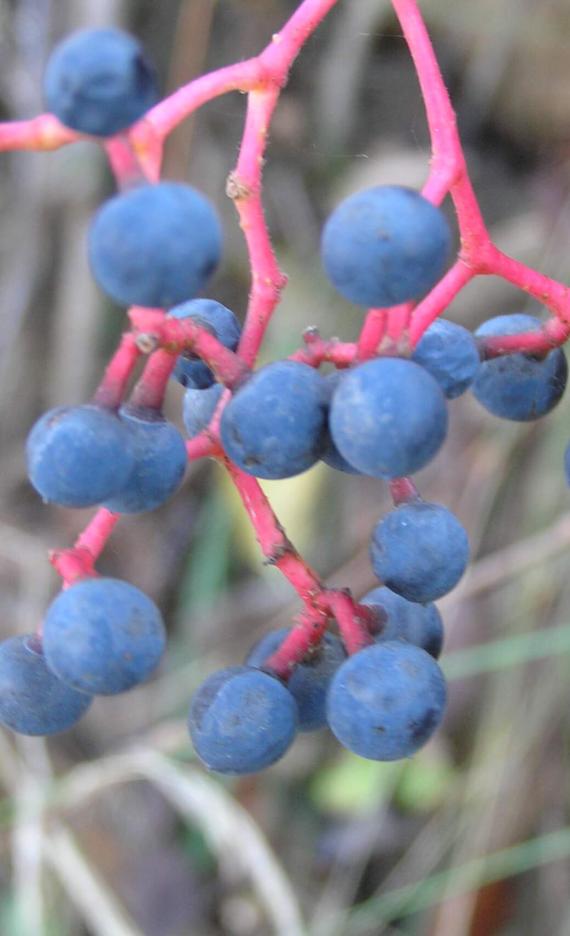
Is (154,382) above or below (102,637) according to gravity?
above

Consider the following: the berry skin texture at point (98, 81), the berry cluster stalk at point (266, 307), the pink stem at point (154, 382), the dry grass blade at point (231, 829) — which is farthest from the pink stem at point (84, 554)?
the dry grass blade at point (231, 829)

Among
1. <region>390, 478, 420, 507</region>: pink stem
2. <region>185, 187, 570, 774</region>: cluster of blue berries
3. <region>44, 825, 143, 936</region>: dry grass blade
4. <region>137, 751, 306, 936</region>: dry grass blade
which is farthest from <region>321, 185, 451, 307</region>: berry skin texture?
<region>44, 825, 143, 936</region>: dry grass blade

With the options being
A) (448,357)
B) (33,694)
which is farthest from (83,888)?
(448,357)

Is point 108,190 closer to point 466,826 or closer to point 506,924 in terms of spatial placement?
point 466,826

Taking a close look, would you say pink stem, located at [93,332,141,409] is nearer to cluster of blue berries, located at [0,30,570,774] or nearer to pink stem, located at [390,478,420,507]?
cluster of blue berries, located at [0,30,570,774]

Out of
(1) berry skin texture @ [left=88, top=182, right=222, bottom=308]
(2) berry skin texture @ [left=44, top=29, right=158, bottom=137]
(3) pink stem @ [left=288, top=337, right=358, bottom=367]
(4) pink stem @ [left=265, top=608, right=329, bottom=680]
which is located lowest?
A: (4) pink stem @ [left=265, top=608, right=329, bottom=680]

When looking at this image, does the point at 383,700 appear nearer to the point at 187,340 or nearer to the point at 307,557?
the point at 187,340

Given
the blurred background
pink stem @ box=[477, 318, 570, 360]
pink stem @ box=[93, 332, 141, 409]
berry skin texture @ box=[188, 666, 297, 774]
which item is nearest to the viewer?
pink stem @ box=[93, 332, 141, 409]
